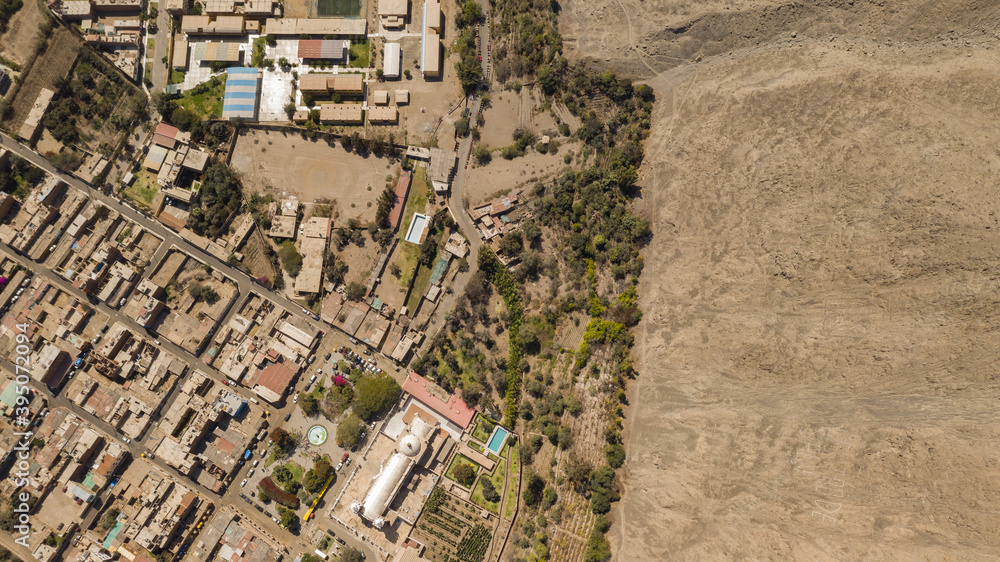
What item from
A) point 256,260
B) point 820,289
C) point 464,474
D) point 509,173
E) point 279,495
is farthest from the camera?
point 509,173

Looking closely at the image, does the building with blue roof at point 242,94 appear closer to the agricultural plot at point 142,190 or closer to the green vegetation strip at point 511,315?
the agricultural plot at point 142,190

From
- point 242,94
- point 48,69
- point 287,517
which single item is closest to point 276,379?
point 287,517

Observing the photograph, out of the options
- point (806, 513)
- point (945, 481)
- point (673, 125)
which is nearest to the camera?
point (945, 481)

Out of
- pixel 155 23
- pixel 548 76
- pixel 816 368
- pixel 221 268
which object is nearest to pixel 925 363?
pixel 816 368

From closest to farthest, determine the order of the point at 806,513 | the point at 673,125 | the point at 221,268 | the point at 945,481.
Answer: the point at 945,481
the point at 806,513
the point at 673,125
the point at 221,268

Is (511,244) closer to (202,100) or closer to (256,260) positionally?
(256,260)

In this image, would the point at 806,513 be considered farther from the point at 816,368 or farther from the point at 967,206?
the point at 967,206

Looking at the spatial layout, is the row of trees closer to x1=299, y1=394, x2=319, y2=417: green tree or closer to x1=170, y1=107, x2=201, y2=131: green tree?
x1=170, y1=107, x2=201, y2=131: green tree
